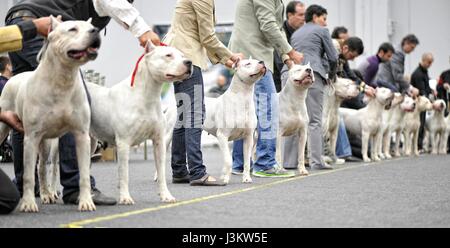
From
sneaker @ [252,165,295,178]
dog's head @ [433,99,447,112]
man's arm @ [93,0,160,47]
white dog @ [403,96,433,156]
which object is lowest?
white dog @ [403,96,433,156]

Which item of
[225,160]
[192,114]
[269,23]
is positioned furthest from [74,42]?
[269,23]

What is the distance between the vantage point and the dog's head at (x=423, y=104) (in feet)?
39.6

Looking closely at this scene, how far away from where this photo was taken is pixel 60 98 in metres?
4.10

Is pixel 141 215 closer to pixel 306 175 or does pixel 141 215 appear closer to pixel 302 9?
pixel 306 175

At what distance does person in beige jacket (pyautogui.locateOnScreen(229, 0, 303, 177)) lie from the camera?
22.5 feet

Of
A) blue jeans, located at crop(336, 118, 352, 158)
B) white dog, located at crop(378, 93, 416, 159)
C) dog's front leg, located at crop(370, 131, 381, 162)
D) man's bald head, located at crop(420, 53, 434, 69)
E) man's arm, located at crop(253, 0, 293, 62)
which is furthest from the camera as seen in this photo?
man's bald head, located at crop(420, 53, 434, 69)

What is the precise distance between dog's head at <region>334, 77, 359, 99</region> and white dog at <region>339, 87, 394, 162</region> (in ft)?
2.85

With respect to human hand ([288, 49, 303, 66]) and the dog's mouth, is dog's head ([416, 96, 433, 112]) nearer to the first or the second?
human hand ([288, 49, 303, 66])

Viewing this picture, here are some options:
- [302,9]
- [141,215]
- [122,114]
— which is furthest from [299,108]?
[141,215]

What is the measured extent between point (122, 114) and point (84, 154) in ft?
1.57

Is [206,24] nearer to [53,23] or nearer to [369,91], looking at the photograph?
[53,23]

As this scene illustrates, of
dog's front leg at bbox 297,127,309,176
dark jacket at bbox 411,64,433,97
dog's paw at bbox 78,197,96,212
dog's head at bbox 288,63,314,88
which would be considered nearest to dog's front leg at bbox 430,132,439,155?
dark jacket at bbox 411,64,433,97

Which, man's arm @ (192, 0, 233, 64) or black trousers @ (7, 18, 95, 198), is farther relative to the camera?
man's arm @ (192, 0, 233, 64)

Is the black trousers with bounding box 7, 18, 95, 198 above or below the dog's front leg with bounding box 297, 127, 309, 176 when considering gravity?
above
